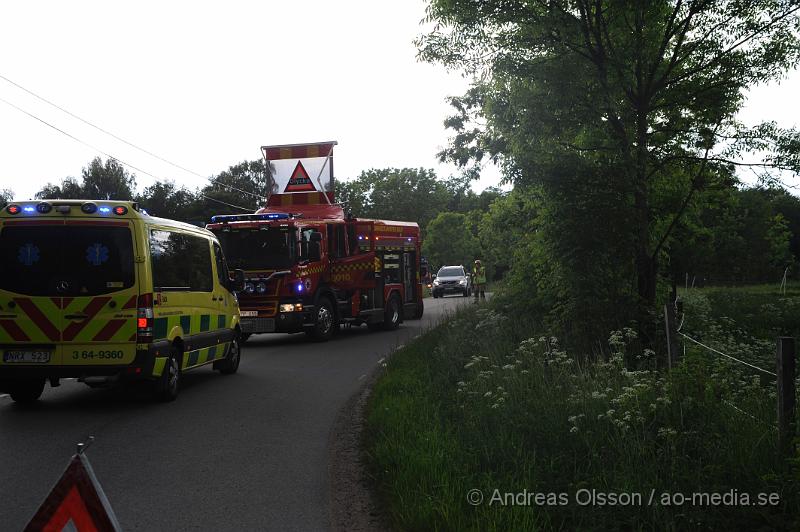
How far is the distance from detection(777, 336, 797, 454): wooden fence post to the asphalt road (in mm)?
3006

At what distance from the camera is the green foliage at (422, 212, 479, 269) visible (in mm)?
68938

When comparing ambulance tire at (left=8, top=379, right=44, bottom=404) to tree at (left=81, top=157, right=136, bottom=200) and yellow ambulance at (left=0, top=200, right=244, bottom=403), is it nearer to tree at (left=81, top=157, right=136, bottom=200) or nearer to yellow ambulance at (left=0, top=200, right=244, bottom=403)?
yellow ambulance at (left=0, top=200, right=244, bottom=403)

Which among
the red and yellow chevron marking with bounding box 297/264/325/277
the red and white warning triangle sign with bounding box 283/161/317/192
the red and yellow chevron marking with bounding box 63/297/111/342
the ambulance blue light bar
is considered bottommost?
the red and yellow chevron marking with bounding box 63/297/111/342

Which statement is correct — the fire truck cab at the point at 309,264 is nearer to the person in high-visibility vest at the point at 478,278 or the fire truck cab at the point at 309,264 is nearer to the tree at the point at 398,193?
the person in high-visibility vest at the point at 478,278

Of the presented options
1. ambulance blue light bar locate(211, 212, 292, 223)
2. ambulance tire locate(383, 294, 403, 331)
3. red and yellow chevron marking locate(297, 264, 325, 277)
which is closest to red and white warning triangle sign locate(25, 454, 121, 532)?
red and yellow chevron marking locate(297, 264, 325, 277)

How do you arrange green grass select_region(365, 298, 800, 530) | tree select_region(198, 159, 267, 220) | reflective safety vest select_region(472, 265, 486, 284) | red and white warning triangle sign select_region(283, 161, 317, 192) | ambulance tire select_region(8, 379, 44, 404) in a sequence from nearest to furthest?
green grass select_region(365, 298, 800, 530)
ambulance tire select_region(8, 379, 44, 404)
red and white warning triangle sign select_region(283, 161, 317, 192)
reflective safety vest select_region(472, 265, 486, 284)
tree select_region(198, 159, 267, 220)

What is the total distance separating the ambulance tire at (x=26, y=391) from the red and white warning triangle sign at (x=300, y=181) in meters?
10.1

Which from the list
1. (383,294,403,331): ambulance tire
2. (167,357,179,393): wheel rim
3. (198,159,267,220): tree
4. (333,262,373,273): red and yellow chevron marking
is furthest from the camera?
(198,159,267,220): tree

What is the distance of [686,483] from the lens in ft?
16.1

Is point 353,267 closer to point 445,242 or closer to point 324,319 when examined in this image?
point 324,319

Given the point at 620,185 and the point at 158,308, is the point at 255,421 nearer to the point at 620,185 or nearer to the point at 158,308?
the point at 158,308

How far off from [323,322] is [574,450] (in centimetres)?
1229

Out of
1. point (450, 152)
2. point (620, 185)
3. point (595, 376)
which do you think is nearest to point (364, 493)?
Result: point (595, 376)

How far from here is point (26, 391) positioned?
9586 mm
